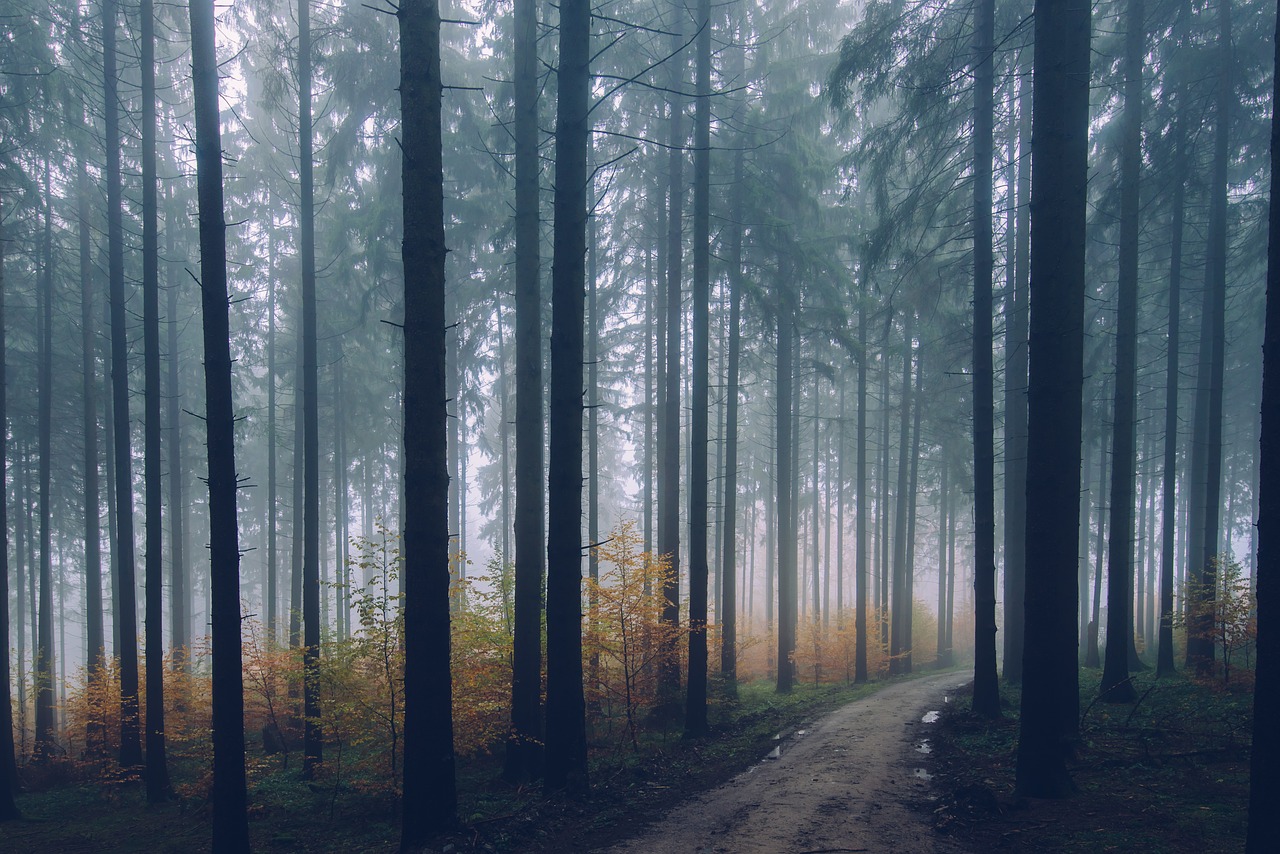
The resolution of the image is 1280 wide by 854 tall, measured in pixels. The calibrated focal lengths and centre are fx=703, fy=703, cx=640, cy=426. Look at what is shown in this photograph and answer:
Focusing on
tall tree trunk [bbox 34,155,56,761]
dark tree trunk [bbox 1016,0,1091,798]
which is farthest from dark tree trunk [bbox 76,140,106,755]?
dark tree trunk [bbox 1016,0,1091,798]

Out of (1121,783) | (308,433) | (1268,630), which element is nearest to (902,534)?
(1121,783)

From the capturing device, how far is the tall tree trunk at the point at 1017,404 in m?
15.2

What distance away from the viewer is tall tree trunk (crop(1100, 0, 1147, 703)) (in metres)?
12.1

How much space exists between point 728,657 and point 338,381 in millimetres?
15455

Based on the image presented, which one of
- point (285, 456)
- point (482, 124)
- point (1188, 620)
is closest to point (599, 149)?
point (482, 124)

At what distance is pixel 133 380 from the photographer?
23906mm

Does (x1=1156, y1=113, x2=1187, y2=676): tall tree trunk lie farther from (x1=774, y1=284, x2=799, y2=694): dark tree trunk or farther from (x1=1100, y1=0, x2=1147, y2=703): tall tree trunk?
(x1=774, y1=284, x2=799, y2=694): dark tree trunk

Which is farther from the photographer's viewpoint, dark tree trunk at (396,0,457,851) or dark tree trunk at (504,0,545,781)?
dark tree trunk at (504,0,545,781)

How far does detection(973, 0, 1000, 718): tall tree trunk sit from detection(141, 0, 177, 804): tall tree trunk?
13170 millimetres

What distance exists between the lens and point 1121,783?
7.19 metres

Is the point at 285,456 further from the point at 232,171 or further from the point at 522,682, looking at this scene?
the point at 522,682

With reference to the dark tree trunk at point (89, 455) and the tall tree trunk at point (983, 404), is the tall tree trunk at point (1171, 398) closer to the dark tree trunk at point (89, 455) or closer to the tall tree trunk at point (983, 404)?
the tall tree trunk at point (983, 404)

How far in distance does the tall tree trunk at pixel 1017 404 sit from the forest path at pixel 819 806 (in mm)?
6177

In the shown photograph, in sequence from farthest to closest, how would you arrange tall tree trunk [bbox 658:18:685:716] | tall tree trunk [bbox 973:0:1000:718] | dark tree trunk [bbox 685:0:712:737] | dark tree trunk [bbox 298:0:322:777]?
tall tree trunk [bbox 658:18:685:716] < dark tree trunk [bbox 298:0:322:777] < dark tree trunk [bbox 685:0:712:737] < tall tree trunk [bbox 973:0:1000:718]
